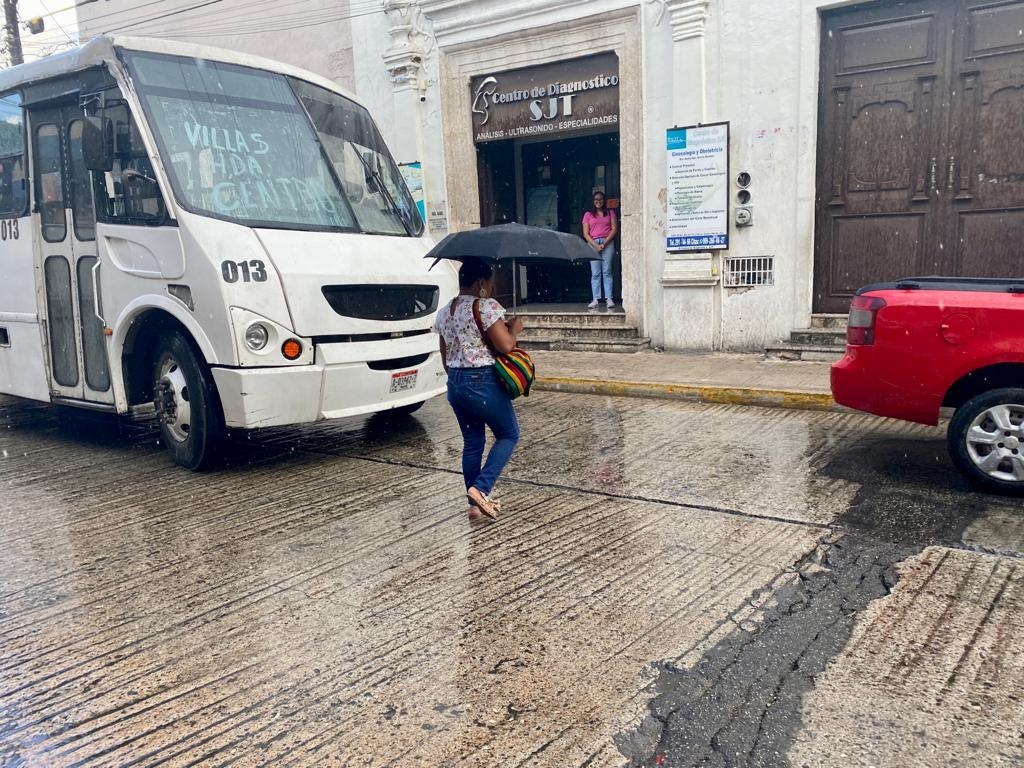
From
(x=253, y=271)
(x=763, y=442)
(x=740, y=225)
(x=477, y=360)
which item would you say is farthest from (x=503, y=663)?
(x=740, y=225)

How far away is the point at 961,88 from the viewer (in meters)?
9.34

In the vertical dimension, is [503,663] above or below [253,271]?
below

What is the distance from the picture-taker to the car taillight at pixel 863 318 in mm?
5312

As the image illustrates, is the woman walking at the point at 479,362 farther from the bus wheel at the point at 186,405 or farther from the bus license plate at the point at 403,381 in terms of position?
the bus wheel at the point at 186,405

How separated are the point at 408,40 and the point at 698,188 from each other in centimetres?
565

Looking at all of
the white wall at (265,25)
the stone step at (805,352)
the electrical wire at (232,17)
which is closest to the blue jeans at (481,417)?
the stone step at (805,352)

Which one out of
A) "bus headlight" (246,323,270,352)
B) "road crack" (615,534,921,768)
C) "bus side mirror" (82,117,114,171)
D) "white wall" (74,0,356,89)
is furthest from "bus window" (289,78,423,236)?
Answer: "white wall" (74,0,356,89)

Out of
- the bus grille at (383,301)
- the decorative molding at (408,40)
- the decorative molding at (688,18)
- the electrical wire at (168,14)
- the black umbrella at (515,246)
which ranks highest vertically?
the electrical wire at (168,14)

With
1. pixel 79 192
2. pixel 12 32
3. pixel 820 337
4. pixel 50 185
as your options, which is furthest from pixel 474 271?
pixel 12 32

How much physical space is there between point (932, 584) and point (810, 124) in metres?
7.70

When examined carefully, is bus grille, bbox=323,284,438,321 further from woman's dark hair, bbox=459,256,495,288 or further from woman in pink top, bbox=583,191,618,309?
woman in pink top, bbox=583,191,618,309

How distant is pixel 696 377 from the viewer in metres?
9.11

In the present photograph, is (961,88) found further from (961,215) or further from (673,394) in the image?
(673,394)

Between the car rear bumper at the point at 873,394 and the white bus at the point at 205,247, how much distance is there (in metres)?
3.00
